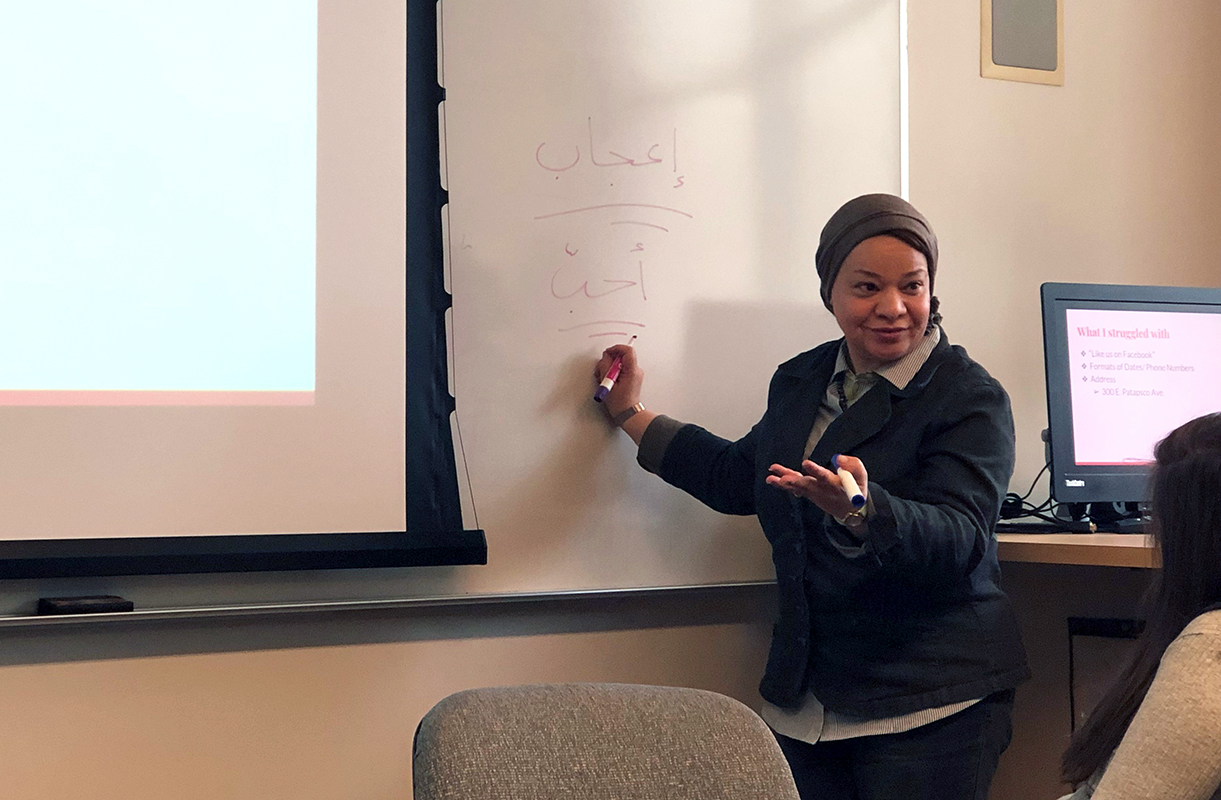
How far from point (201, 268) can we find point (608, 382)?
648 mm

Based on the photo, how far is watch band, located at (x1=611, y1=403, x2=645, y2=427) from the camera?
1.93m

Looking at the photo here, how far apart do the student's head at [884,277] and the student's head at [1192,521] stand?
0.57 meters

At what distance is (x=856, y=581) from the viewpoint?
1.69 meters

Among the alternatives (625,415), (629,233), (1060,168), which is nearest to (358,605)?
A: (625,415)

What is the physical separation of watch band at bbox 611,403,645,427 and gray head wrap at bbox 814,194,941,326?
37 centimetres

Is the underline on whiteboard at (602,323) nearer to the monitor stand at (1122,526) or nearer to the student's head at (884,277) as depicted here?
the student's head at (884,277)

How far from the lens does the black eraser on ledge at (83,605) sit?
61.2 inches

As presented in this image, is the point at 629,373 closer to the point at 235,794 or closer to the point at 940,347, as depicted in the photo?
the point at 940,347

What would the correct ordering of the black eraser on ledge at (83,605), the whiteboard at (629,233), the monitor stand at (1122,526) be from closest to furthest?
the black eraser on ledge at (83,605), the whiteboard at (629,233), the monitor stand at (1122,526)

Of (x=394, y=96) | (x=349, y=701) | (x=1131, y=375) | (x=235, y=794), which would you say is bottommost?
(x=235, y=794)

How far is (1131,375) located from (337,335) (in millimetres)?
1411

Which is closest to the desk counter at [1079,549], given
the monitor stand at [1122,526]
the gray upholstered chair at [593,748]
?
the monitor stand at [1122,526]

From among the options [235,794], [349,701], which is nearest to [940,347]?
[349,701]

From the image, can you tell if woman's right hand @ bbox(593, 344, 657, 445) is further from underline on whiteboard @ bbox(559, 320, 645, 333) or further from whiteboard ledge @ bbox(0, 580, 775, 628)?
whiteboard ledge @ bbox(0, 580, 775, 628)
